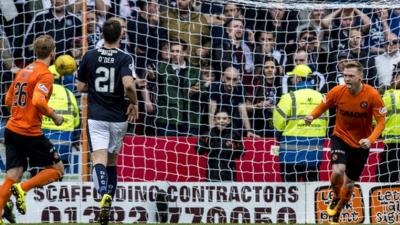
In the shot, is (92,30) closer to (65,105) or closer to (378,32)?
(65,105)

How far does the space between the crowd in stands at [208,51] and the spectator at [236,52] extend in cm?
1

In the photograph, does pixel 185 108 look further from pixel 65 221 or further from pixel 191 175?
pixel 65 221

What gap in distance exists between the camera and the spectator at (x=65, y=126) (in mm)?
14320

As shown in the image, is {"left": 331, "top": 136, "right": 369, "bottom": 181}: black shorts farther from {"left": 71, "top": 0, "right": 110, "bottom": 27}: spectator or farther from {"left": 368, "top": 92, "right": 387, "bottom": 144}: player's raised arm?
{"left": 71, "top": 0, "right": 110, "bottom": 27}: spectator

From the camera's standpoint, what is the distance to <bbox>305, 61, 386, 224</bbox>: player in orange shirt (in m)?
12.5

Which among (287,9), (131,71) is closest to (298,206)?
(287,9)

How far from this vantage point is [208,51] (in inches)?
621

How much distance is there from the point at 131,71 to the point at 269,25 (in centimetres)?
590

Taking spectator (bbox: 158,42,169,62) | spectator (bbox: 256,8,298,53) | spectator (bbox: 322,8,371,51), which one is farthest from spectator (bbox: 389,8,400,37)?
spectator (bbox: 158,42,169,62)

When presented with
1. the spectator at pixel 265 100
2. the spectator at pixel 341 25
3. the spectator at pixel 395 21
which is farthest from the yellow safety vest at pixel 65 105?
the spectator at pixel 395 21

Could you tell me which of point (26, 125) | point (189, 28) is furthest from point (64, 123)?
point (26, 125)

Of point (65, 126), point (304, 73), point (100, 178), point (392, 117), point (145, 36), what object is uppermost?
point (145, 36)

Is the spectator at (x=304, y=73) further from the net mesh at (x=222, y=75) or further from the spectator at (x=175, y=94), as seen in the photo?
the spectator at (x=175, y=94)

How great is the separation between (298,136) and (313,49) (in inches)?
67.7
